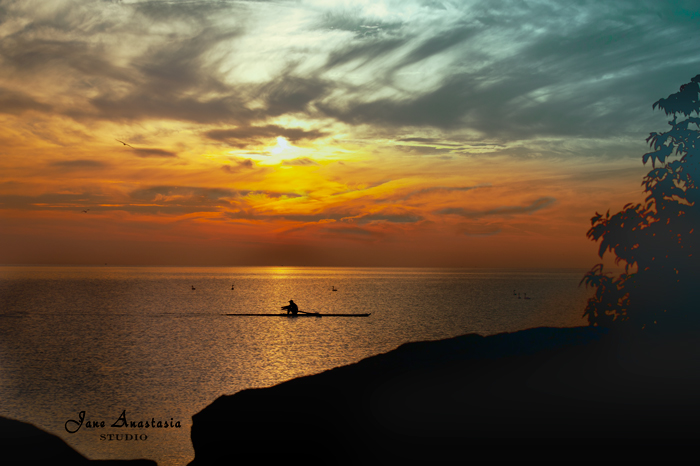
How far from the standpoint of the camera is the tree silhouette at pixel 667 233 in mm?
13992

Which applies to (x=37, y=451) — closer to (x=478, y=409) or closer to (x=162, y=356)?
(x=478, y=409)

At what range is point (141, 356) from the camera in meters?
40.2

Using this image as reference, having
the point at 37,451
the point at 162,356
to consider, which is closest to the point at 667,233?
the point at 37,451

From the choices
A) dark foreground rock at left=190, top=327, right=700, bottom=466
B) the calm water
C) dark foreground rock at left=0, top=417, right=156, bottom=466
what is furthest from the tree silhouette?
dark foreground rock at left=0, top=417, right=156, bottom=466

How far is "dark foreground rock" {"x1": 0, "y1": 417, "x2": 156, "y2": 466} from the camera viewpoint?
17688mm

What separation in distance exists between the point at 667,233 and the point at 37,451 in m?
24.6

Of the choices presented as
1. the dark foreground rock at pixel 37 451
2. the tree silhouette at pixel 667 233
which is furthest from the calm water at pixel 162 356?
the tree silhouette at pixel 667 233

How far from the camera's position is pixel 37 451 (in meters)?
18.3

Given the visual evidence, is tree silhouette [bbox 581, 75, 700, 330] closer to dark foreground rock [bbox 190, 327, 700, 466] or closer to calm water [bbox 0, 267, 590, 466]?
dark foreground rock [bbox 190, 327, 700, 466]

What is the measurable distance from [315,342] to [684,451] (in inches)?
1544

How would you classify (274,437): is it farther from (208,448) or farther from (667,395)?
(667,395)

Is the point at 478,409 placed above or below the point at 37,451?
above

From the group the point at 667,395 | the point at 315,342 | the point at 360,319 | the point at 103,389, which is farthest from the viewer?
the point at 360,319

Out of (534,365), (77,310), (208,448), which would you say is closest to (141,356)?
(208,448)
